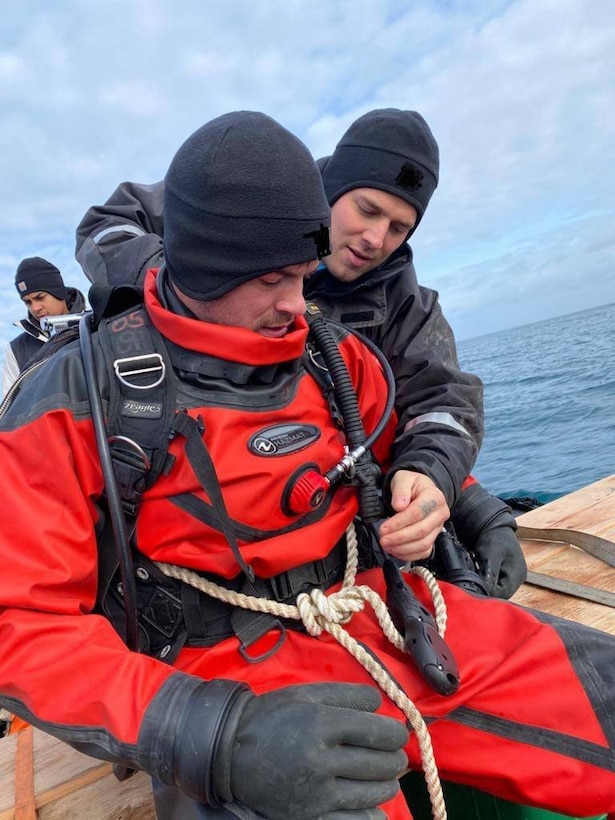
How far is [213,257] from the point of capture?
1.39m

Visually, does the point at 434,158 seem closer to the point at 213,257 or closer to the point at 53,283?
the point at 213,257

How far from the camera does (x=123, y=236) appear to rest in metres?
2.20

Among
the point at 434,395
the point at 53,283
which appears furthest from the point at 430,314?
the point at 53,283

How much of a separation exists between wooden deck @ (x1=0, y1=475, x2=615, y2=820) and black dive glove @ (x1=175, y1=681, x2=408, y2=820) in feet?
2.71

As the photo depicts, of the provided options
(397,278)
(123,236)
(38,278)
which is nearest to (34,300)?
(38,278)

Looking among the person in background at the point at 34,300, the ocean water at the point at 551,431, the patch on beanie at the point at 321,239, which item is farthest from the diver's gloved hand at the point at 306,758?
the ocean water at the point at 551,431

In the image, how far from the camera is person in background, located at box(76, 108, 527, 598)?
2.10 meters

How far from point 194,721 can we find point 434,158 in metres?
2.07

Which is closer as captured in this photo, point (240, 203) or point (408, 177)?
point (240, 203)

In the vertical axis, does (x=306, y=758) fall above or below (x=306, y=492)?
below

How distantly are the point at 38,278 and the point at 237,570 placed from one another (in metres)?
4.42

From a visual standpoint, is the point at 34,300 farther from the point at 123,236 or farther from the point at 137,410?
the point at 137,410

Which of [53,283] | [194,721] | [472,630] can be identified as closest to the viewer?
[194,721]

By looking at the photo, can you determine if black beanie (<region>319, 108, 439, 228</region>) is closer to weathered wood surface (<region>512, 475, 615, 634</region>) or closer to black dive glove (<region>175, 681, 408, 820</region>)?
weathered wood surface (<region>512, 475, 615, 634</region>)
